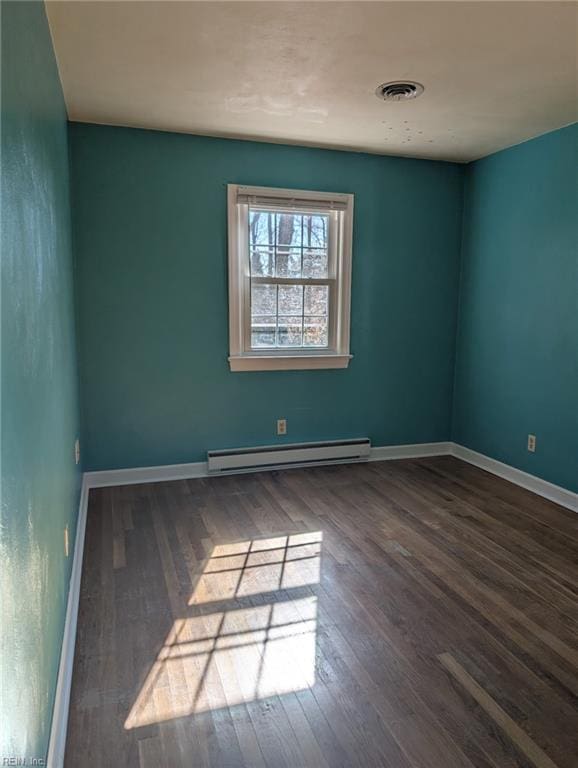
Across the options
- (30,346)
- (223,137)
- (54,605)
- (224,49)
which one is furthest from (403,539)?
(223,137)

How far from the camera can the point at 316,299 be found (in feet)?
13.2

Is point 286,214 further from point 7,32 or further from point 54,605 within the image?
point 54,605

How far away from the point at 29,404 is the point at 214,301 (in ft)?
8.16

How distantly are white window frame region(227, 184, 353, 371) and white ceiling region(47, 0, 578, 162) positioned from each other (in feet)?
1.45

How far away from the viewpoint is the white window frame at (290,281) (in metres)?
3.71

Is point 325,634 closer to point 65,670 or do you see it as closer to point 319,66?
point 65,670

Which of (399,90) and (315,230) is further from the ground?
(399,90)

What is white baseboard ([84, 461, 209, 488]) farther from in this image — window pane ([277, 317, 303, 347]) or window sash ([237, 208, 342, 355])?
window pane ([277, 317, 303, 347])

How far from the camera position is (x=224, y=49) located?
2.26m

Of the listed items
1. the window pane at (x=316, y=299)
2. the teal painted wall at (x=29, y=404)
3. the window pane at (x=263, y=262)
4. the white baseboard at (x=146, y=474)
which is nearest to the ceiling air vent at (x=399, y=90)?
the window pane at (x=263, y=262)

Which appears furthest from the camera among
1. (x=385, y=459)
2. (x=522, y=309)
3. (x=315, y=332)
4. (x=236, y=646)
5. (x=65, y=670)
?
(x=385, y=459)

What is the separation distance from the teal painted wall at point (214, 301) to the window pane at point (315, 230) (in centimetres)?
24

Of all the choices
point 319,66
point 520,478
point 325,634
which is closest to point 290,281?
point 319,66

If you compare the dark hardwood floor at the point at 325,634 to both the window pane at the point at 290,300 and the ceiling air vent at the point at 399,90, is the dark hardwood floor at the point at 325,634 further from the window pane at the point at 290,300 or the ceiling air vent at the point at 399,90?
the ceiling air vent at the point at 399,90
